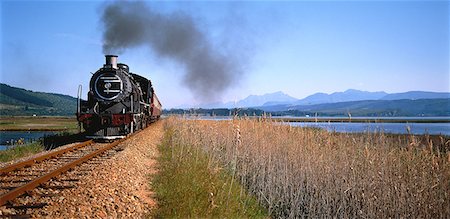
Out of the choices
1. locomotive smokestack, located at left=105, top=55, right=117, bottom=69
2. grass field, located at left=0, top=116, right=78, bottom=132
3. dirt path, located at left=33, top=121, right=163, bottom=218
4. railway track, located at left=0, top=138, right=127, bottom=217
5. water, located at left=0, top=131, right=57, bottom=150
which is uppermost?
locomotive smokestack, located at left=105, top=55, right=117, bottom=69

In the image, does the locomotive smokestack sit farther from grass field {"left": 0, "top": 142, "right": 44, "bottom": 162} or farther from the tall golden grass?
the tall golden grass

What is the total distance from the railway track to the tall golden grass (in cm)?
404

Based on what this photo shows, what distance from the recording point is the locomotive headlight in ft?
62.0

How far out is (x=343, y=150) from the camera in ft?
29.0

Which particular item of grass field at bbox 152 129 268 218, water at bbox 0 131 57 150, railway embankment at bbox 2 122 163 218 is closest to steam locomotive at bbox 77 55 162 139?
railway embankment at bbox 2 122 163 218

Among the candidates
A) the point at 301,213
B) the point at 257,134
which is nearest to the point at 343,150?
the point at 301,213

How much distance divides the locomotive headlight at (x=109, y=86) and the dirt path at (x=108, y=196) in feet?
31.4

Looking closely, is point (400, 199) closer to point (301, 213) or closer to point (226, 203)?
point (301, 213)

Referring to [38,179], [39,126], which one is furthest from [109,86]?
[39,126]

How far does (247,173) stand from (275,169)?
1179 mm

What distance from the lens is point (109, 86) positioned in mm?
18953

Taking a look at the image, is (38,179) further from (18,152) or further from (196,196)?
(18,152)

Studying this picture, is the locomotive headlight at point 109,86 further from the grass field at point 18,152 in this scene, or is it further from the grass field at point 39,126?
the grass field at point 39,126

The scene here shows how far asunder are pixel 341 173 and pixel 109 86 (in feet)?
47.6
